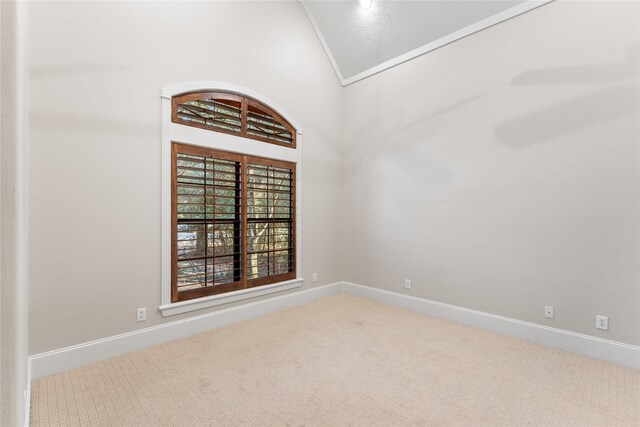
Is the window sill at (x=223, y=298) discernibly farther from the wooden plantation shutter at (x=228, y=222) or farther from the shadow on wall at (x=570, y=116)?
the shadow on wall at (x=570, y=116)

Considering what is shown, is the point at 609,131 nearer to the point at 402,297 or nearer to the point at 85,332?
the point at 402,297

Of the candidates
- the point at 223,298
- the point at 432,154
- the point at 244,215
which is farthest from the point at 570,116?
the point at 223,298

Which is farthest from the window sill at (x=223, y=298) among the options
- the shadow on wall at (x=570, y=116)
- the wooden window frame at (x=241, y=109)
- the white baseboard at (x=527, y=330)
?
the shadow on wall at (x=570, y=116)

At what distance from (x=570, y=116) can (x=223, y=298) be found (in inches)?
144

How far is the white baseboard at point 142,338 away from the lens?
225 cm

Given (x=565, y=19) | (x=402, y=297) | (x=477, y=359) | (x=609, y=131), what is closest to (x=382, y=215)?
(x=402, y=297)

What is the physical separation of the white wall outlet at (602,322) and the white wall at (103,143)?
12.4 feet

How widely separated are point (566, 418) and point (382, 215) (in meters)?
2.66

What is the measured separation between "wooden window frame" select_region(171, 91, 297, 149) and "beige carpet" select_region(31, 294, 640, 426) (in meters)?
2.04

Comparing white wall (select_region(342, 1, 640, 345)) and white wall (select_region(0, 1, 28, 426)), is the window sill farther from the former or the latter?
white wall (select_region(0, 1, 28, 426))

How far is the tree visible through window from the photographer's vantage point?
9.63ft

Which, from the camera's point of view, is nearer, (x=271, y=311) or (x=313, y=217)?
(x=271, y=311)

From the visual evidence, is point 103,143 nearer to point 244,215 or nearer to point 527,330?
point 244,215

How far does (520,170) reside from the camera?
Answer: 2965 mm
